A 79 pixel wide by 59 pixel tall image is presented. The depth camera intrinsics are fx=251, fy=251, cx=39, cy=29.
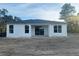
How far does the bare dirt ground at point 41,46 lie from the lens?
4.43 metres

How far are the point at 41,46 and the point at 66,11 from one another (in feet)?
2.52

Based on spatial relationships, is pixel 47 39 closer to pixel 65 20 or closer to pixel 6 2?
pixel 65 20

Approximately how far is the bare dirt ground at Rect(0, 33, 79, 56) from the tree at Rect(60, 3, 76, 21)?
1.20 feet

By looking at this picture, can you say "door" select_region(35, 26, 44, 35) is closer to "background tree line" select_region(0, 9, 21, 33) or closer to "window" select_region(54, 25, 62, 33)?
"window" select_region(54, 25, 62, 33)

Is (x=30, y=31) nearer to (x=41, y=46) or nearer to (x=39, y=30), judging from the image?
(x=39, y=30)

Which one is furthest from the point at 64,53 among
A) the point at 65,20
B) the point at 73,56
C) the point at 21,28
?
the point at 21,28

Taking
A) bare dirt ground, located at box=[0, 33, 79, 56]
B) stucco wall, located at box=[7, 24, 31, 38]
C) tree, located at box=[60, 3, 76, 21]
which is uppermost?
tree, located at box=[60, 3, 76, 21]

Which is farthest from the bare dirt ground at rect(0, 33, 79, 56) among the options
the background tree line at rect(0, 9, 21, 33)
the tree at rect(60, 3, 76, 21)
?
the tree at rect(60, 3, 76, 21)

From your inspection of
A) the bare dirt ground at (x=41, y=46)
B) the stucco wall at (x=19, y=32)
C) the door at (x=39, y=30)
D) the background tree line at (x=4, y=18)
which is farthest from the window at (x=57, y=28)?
the background tree line at (x=4, y=18)

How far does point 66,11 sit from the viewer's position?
14.7 feet

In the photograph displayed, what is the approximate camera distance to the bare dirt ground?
4.43 metres

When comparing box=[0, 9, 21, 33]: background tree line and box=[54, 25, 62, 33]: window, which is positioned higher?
box=[0, 9, 21, 33]: background tree line

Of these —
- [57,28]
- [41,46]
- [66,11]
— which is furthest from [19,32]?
[66,11]

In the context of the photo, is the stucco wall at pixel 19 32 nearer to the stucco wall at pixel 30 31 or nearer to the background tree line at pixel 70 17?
the stucco wall at pixel 30 31
